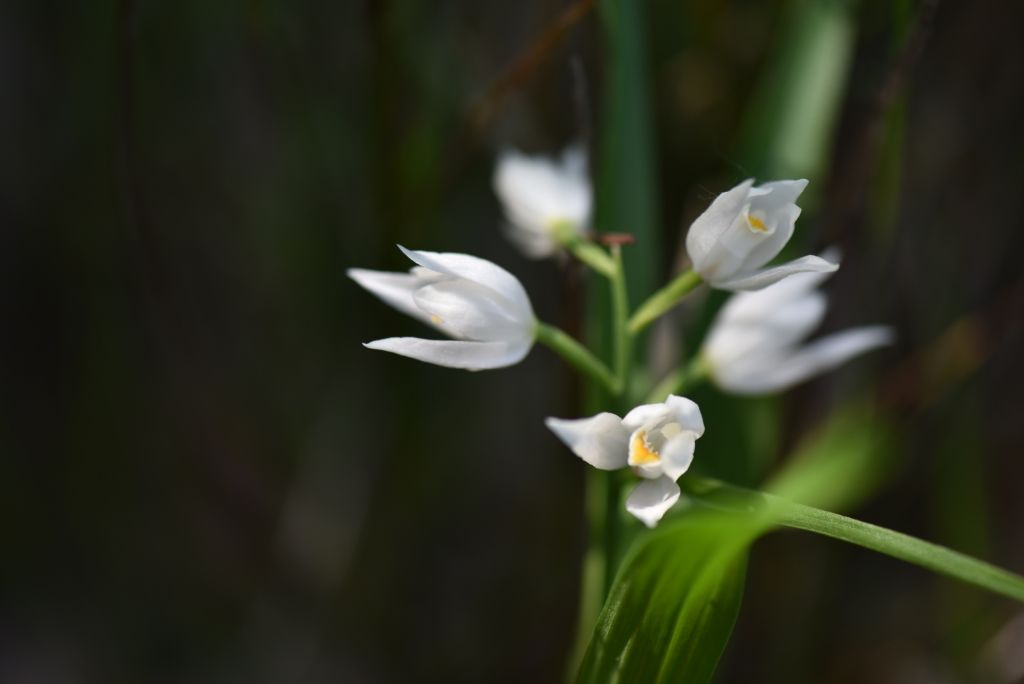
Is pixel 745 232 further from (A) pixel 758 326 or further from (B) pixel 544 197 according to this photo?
(B) pixel 544 197

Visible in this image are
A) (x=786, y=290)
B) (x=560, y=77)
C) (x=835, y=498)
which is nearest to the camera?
(x=786, y=290)

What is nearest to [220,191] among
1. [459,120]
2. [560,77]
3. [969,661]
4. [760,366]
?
[459,120]

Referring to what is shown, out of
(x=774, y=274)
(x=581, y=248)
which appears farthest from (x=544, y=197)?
(x=774, y=274)

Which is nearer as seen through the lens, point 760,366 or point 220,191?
point 760,366

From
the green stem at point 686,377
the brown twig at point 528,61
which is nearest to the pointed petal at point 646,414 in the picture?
the green stem at point 686,377

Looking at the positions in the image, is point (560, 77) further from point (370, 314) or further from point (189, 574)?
point (189, 574)

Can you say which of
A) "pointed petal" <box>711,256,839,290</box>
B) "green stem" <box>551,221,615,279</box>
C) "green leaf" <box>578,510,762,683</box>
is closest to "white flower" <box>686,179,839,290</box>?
"pointed petal" <box>711,256,839,290</box>
